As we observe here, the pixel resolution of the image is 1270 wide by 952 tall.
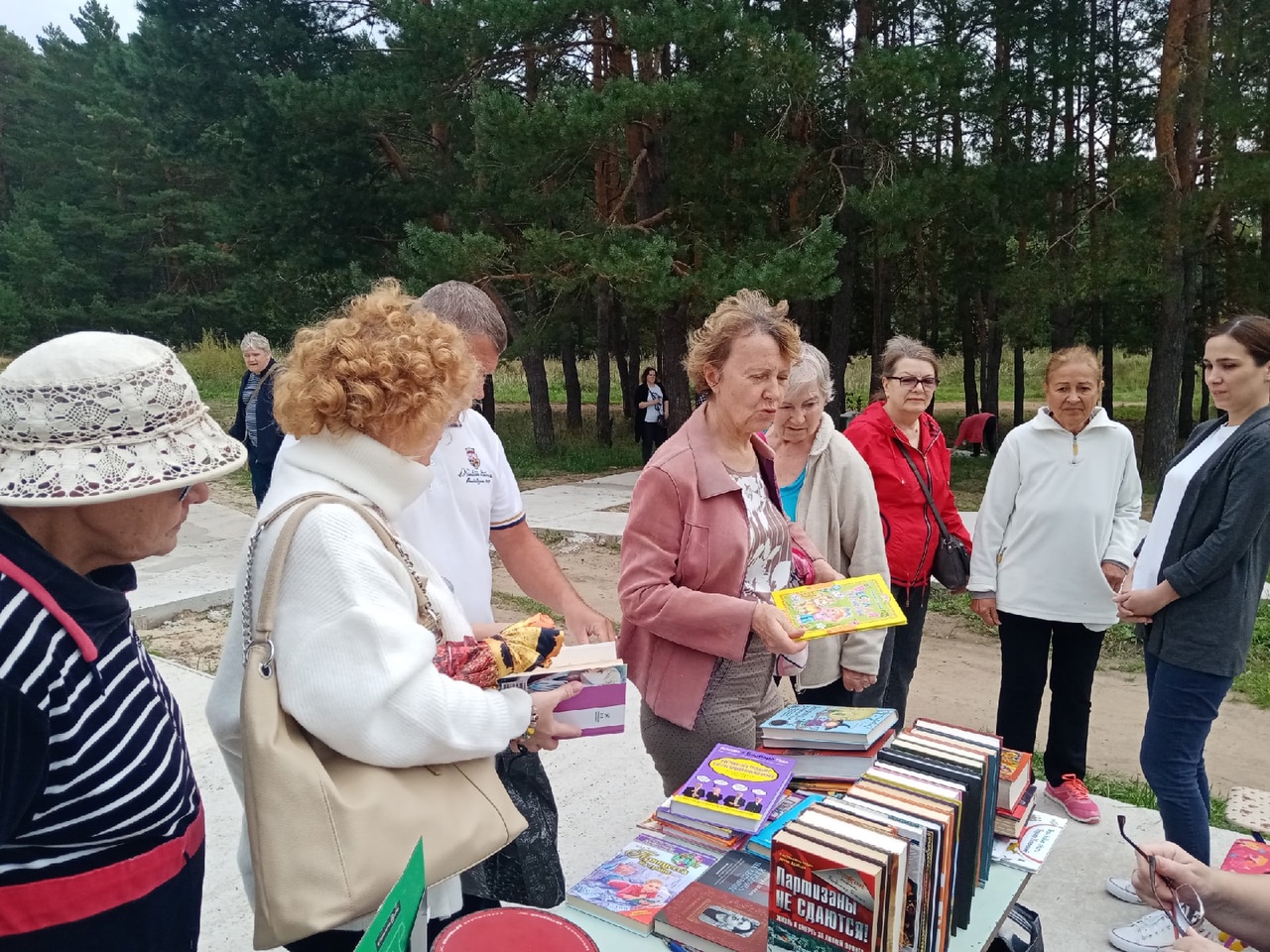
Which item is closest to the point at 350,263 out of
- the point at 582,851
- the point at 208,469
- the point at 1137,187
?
the point at 1137,187

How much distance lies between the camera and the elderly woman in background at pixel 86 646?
1.16 meters

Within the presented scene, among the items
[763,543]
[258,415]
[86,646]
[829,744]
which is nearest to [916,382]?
[763,543]

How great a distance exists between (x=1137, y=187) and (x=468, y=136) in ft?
31.8

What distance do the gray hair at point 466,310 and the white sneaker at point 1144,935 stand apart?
2557 millimetres

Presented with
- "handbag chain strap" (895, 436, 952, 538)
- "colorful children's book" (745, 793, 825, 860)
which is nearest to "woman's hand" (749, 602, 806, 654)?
"colorful children's book" (745, 793, 825, 860)

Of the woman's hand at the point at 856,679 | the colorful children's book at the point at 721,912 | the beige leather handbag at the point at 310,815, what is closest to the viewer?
the beige leather handbag at the point at 310,815

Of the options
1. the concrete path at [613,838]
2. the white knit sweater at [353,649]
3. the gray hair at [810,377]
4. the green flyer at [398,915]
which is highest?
the gray hair at [810,377]

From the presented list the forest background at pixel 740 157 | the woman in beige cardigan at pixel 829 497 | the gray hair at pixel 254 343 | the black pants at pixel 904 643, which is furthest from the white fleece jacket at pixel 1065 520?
the forest background at pixel 740 157

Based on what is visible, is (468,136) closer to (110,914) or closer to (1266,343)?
(1266,343)

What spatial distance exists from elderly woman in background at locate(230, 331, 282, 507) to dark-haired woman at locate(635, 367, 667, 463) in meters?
7.13

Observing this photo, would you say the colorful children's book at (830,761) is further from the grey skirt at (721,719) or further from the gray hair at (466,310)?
the gray hair at (466,310)

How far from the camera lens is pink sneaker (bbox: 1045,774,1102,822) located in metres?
3.38

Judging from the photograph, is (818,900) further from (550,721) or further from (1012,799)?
(1012,799)

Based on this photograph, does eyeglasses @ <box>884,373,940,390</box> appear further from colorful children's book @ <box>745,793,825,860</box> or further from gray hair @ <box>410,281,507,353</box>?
colorful children's book @ <box>745,793,825,860</box>
